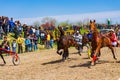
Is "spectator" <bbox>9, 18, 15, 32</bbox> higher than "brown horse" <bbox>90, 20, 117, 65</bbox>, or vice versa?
"spectator" <bbox>9, 18, 15, 32</bbox>

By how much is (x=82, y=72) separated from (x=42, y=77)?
1.89 metres

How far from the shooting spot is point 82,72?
52.1 ft

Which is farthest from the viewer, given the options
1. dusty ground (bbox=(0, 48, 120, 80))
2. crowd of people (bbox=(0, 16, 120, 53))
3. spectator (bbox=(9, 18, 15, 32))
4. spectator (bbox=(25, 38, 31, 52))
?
spectator (bbox=(9, 18, 15, 32))

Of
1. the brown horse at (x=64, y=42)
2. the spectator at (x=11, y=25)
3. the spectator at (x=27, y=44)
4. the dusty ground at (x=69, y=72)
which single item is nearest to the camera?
the dusty ground at (x=69, y=72)

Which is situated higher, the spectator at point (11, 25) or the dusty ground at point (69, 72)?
the spectator at point (11, 25)

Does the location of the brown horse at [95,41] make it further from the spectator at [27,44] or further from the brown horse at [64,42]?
the spectator at [27,44]

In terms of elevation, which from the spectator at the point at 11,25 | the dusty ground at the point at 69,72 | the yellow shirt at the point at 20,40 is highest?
the spectator at the point at 11,25

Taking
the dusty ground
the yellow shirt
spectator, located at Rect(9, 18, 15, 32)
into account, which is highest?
spectator, located at Rect(9, 18, 15, 32)

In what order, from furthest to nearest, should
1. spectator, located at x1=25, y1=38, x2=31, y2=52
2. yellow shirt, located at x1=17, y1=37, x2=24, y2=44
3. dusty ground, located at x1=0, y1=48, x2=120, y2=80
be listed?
spectator, located at x1=25, y1=38, x2=31, y2=52 → yellow shirt, located at x1=17, y1=37, x2=24, y2=44 → dusty ground, located at x1=0, y1=48, x2=120, y2=80

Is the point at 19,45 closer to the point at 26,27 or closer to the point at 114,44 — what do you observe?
the point at 26,27

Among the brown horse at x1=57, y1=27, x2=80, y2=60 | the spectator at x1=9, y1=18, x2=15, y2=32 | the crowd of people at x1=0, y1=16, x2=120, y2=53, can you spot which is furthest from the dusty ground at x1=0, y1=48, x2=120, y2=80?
the spectator at x1=9, y1=18, x2=15, y2=32

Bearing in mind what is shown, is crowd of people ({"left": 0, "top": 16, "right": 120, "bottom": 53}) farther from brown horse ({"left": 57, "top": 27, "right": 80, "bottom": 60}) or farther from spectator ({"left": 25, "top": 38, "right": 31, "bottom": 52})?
brown horse ({"left": 57, "top": 27, "right": 80, "bottom": 60})

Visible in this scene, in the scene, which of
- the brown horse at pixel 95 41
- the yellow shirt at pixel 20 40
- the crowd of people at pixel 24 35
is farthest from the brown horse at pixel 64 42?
the yellow shirt at pixel 20 40

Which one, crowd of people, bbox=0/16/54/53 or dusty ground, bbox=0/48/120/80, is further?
crowd of people, bbox=0/16/54/53
